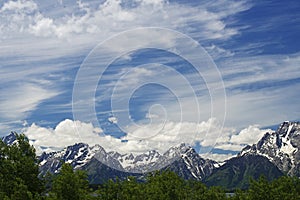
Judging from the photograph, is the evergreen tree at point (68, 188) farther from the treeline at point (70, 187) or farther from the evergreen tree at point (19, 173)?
the evergreen tree at point (19, 173)

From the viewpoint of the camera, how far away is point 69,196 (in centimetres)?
6178

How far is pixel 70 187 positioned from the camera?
61.6 meters

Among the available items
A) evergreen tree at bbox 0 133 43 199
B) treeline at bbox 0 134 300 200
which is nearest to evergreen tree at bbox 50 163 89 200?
treeline at bbox 0 134 300 200

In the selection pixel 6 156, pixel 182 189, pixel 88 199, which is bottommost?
pixel 182 189

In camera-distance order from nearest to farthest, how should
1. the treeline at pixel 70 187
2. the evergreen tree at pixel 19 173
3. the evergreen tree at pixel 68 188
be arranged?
the evergreen tree at pixel 68 188, the treeline at pixel 70 187, the evergreen tree at pixel 19 173

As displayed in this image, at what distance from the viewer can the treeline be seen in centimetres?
6194

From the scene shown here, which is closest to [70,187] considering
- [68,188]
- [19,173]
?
[68,188]

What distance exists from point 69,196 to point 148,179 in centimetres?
4051

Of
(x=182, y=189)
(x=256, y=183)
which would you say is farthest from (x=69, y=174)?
(x=256, y=183)

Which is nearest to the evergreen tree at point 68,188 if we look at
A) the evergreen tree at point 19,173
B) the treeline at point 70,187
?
the treeline at point 70,187

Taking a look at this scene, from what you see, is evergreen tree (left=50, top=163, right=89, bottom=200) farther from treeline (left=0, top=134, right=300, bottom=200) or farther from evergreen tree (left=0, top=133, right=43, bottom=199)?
evergreen tree (left=0, top=133, right=43, bottom=199)

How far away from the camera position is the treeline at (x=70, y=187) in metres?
61.9

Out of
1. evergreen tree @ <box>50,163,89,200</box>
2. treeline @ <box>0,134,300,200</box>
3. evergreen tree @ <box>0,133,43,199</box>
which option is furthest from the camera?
evergreen tree @ <box>0,133,43,199</box>

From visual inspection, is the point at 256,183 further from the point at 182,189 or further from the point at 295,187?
the point at 295,187
